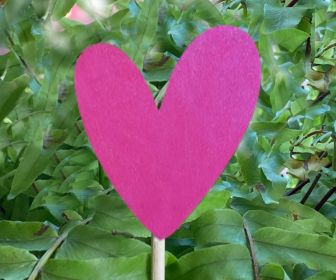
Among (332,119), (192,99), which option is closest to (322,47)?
(332,119)

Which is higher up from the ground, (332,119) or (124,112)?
(124,112)

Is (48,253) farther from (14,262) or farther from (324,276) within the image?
(324,276)

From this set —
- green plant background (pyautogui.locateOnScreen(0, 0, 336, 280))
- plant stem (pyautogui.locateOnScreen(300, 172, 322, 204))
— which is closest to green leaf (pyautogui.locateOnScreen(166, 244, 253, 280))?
green plant background (pyautogui.locateOnScreen(0, 0, 336, 280))

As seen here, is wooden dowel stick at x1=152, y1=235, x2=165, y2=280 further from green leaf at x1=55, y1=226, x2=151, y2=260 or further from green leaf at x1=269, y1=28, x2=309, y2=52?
green leaf at x1=269, y1=28, x2=309, y2=52

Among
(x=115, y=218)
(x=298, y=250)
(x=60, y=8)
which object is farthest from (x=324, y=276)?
(x=60, y=8)

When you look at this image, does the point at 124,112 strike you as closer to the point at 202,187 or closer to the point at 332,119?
the point at 202,187

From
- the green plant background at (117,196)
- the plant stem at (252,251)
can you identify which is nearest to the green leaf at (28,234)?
the green plant background at (117,196)

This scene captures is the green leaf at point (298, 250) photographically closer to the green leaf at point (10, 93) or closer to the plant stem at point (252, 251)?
the plant stem at point (252, 251)
